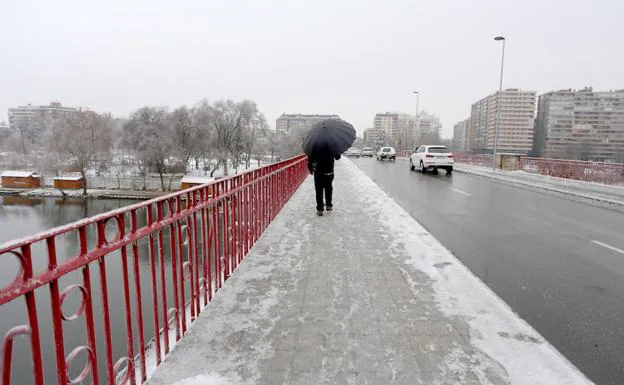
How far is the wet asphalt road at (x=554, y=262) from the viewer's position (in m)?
3.45

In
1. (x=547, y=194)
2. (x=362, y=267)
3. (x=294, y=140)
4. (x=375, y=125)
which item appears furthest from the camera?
(x=375, y=125)

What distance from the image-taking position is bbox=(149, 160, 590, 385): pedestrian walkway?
2.72 m

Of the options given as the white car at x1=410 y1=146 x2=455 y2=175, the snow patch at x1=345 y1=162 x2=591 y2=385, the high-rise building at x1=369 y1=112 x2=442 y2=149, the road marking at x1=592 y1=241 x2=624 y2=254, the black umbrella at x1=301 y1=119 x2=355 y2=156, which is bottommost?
the road marking at x1=592 y1=241 x2=624 y2=254

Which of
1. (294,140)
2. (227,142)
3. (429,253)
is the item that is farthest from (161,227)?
(294,140)

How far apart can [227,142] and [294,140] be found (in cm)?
3306

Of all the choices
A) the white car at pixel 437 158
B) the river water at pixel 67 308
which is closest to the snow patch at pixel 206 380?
the river water at pixel 67 308

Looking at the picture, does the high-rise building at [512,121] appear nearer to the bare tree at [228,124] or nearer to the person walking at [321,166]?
the bare tree at [228,124]

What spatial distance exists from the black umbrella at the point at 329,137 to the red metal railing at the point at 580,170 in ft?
50.3

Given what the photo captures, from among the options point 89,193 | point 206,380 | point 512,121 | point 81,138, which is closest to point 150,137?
point 89,193

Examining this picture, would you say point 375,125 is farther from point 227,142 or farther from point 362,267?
→ point 362,267

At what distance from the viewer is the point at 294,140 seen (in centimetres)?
10738

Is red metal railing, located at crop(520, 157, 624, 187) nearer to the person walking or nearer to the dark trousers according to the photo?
the dark trousers

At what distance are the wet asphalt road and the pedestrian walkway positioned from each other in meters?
0.38

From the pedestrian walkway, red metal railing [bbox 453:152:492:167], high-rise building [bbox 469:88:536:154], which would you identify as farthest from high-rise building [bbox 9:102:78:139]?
the pedestrian walkway
